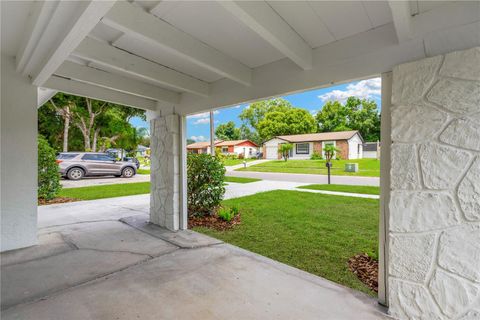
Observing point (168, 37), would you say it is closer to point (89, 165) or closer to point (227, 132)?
point (89, 165)

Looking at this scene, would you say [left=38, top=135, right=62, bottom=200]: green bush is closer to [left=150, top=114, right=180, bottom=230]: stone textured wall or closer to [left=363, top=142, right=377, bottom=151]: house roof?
[left=150, top=114, right=180, bottom=230]: stone textured wall

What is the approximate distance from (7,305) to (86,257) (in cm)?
104

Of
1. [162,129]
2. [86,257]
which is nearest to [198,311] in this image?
[86,257]

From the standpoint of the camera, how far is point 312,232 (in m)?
4.42

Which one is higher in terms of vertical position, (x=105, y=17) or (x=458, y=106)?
(x=105, y=17)

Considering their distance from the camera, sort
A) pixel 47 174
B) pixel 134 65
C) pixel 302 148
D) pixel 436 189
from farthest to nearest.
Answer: pixel 302 148
pixel 47 174
pixel 134 65
pixel 436 189

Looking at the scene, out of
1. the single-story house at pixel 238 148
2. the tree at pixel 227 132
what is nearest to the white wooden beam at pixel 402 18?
the single-story house at pixel 238 148

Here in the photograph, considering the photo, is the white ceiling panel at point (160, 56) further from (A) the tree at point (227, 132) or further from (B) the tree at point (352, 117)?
(A) the tree at point (227, 132)

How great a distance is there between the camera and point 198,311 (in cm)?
215

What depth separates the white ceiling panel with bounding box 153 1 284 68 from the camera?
81.1 inches

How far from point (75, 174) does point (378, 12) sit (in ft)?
45.4

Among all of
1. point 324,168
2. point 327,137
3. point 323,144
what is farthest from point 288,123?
point 324,168

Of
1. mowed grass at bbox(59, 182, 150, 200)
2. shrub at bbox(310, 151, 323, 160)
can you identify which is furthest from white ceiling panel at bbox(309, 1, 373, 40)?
shrub at bbox(310, 151, 323, 160)

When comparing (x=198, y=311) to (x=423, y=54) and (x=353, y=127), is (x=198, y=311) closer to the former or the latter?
(x=423, y=54)
